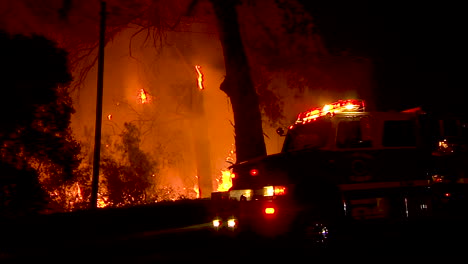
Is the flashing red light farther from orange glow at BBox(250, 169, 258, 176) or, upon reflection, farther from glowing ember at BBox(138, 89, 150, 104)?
glowing ember at BBox(138, 89, 150, 104)

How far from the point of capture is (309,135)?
914cm

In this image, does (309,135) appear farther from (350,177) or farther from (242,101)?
(242,101)

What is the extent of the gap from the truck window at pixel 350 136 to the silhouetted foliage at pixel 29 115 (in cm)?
600

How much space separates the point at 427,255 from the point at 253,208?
2.75 metres

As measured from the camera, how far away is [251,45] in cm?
1638

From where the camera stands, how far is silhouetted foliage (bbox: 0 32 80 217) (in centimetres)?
995

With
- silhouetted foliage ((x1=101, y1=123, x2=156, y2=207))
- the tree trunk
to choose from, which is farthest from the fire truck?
silhouetted foliage ((x1=101, y1=123, x2=156, y2=207))

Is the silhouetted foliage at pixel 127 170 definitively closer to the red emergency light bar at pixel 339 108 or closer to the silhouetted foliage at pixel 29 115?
the silhouetted foliage at pixel 29 115

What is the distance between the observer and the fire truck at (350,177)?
7973 millimetres

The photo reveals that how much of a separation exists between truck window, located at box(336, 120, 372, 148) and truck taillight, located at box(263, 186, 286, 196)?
48.6 inches

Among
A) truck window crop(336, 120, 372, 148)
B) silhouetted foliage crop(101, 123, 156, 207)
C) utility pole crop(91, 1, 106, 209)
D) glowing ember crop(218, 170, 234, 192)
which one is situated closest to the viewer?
truck window crop(336, 120, 372, 148)

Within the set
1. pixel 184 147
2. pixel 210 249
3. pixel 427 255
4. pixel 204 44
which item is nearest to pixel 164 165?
pixel 184 147

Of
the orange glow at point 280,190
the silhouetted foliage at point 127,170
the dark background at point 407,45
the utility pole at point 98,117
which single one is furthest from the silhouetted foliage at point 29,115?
the dark background at point 407,45

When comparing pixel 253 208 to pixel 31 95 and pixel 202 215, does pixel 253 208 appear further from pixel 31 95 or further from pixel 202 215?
pixel 202 215
